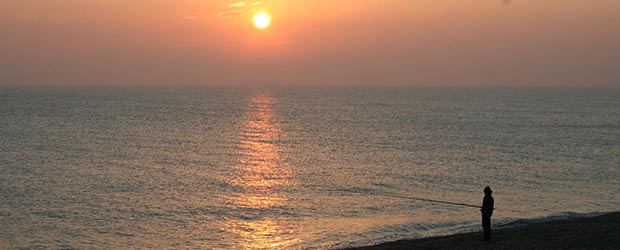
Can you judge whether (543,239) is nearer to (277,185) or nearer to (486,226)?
(486,226)

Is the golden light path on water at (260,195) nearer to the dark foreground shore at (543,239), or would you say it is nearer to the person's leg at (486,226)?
the dark foreground shore at (543,239)

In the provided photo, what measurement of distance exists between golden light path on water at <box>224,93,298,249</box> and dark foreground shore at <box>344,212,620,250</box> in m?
5.35

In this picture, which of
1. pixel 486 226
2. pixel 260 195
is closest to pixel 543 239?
pixel 486 226

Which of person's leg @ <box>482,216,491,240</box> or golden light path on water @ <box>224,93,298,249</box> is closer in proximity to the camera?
person's leg @ <box>482,216,491,240</box>

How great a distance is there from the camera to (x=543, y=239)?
22531 millimetres

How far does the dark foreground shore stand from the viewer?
21297mm

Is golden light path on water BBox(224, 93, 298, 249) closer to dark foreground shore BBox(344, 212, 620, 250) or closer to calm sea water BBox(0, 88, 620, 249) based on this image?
calm sea water BBox(0, 88, 620, 249)

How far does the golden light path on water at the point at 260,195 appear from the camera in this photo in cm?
2805

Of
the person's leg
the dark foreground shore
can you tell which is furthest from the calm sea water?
the person's leg

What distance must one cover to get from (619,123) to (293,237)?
86.8 m

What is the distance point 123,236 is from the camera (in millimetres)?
28531

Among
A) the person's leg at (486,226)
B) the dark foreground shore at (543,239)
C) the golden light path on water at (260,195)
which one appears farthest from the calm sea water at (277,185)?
the person's leg at (486,226)

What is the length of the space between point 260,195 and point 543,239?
19.0m

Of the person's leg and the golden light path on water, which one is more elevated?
the person's leg
